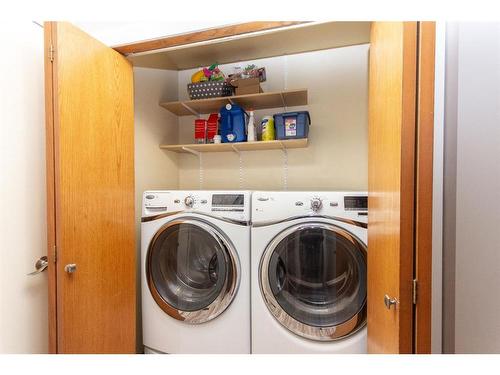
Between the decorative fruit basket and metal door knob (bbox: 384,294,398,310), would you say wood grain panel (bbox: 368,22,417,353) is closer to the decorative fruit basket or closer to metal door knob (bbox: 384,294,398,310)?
metal door knob (bbox: 384,294,398,310)

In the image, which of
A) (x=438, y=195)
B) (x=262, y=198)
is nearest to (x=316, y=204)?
(x=262, y=198)

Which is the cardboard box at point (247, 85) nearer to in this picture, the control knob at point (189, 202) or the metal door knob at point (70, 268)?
the control knob at point (189, 202)

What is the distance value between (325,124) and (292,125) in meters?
0.39

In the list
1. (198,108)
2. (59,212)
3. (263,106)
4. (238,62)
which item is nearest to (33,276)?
(59,212)

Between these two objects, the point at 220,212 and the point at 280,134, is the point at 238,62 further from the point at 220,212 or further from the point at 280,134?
the point at 220,212

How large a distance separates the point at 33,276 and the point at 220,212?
933 mm

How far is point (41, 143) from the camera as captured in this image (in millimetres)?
1090

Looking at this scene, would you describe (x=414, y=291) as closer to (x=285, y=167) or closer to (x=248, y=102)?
(x=285, y=167)

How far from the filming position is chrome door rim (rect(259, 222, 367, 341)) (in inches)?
49.9

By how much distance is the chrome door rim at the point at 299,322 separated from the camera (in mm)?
1267

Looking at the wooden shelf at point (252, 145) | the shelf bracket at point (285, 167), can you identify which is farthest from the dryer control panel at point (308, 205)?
the shelf bracket at point (285, 167)

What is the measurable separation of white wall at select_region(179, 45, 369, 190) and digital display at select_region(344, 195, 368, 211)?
667 millimetres

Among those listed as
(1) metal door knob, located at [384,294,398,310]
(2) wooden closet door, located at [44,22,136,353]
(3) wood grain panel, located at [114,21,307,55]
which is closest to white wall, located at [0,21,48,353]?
(2) wooden closet door, located at [44,22,136,353]
